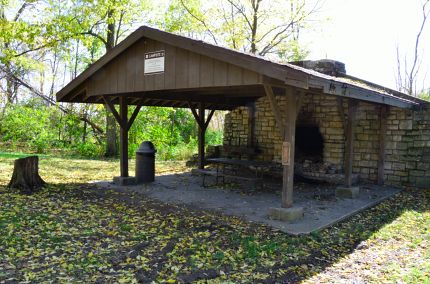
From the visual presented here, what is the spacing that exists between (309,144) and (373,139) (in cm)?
169

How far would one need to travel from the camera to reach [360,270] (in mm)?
4121

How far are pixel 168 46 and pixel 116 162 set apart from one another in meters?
7.49

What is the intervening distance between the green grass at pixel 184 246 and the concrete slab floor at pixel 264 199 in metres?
0.28

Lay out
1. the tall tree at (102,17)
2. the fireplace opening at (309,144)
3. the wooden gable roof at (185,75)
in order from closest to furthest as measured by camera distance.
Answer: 1. the wooden gable roof at (185,75)
2. the fireplace opening at (309,144)
3. the tall tree at (102,17)

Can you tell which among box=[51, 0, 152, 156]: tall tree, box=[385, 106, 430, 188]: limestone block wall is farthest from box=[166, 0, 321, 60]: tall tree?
box=[385, 106, 430, 188]: limestone block wall

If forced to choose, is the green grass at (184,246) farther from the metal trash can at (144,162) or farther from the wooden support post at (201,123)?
the wooden support post at (201,123)

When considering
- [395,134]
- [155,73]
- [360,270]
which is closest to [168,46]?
[155,73]

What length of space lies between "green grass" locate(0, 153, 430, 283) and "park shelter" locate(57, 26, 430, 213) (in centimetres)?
123

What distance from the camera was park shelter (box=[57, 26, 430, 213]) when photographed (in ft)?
17.7

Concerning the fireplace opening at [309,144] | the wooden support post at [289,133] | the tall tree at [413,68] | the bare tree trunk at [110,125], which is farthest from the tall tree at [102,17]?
the tall tree at [413,68]

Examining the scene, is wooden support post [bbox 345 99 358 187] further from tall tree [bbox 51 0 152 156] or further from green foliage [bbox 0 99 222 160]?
tall tree [bbox 51 0 152 156]

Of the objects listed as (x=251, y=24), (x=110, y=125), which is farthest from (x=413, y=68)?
(x=110, y=125)

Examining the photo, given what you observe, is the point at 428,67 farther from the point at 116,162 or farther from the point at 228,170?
the point at 116,162

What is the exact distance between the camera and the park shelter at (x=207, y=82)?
17.7 feet
